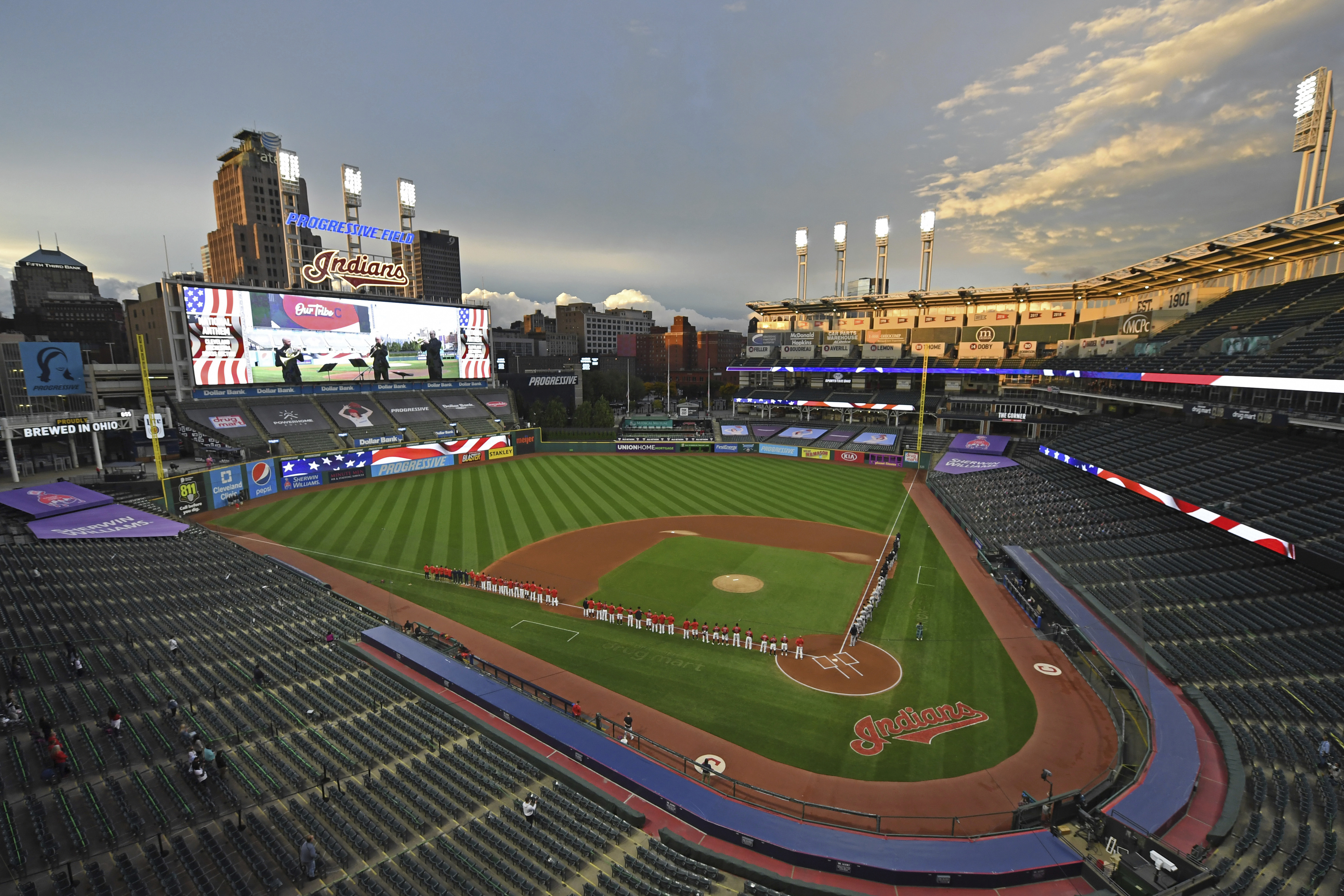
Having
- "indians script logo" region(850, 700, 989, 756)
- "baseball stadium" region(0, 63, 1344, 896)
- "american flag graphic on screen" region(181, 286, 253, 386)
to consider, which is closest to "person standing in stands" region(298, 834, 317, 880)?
"baseball stadium" region(0, 63, 1344, 896)

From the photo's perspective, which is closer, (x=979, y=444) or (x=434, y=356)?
(x=979, y=444)

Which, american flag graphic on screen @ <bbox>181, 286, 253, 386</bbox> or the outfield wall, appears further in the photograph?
american flag graphic on screen @ <bbox>181, 286, 253, 386</bbox>

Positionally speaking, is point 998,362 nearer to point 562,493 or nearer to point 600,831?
point 562,493

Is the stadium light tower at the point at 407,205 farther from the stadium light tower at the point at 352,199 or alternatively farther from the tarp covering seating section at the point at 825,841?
the tarp covering seating section at the point at 825,841

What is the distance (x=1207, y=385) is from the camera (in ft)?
97.7

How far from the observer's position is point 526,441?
5822cm

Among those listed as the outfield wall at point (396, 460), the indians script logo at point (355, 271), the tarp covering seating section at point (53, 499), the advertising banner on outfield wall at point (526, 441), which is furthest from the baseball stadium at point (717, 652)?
the advertising banner on outfield wall at point (526, 441)

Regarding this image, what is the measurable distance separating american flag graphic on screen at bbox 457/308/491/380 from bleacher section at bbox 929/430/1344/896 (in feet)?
155

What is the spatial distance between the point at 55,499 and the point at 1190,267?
65220 mm

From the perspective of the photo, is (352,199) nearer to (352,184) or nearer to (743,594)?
(352,184)

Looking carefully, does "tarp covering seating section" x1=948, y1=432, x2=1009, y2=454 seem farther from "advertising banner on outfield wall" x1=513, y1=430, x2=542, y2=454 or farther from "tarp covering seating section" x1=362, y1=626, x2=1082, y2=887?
"tarp covering seating section" x1=362, y1=626, x2=1082, y2=887

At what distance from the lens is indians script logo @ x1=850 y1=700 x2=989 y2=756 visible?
1502cm

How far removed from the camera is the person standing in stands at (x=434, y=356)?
186 feet

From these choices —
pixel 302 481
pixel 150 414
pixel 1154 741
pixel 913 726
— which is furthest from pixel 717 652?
pixel 302 481
